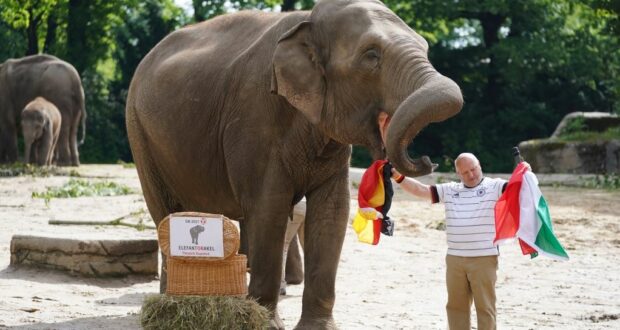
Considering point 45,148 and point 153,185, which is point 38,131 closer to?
point 45,148

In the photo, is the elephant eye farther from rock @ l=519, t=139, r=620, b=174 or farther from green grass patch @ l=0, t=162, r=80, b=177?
rock @ l=519, t=139, r=620, b=174

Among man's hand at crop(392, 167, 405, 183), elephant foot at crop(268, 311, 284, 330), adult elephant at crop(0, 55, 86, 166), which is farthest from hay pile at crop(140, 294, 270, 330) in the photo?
adult elephant at crop(0, 55, 86, 166)

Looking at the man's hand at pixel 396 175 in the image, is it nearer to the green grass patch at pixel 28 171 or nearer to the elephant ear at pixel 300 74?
the elephant ear at pixel 300 74

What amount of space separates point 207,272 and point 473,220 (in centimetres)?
162

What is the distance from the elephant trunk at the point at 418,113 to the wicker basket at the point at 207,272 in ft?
3.57

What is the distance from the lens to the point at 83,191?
60.6ft

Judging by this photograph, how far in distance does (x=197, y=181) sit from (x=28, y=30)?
29.5 m

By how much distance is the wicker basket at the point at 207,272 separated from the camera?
7348 mm

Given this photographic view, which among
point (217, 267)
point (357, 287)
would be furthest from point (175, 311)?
point (357, 287)

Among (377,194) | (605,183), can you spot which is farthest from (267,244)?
(605,183)

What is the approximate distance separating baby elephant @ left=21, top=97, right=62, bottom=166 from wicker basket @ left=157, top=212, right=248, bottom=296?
19.0 m

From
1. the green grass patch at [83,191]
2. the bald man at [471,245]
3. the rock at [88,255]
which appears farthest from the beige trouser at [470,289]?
the green grass patch at [83,191]

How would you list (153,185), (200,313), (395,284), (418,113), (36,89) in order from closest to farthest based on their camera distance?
(418,113) < (200,313) < (153,185) < (395,284) < (36,89)

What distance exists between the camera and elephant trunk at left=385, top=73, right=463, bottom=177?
21.9 ft
